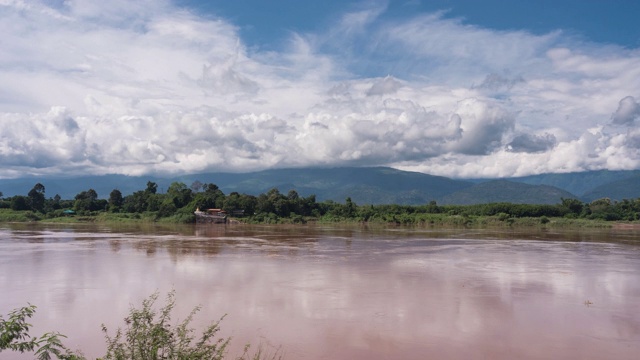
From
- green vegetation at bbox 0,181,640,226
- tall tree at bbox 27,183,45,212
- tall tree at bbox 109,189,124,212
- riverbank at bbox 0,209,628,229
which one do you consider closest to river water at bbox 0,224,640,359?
riverbank at bbox 0,209,628,229

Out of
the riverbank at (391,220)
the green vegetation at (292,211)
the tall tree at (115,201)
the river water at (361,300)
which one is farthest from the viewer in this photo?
the tall tree at (115,201)

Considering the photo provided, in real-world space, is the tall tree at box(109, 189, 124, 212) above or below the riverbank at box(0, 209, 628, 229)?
above

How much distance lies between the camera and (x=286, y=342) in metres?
11.6

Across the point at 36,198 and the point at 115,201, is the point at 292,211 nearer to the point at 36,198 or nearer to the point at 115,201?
the point at 115,201

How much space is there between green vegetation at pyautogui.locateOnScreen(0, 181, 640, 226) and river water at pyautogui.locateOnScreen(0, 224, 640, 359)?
53692 mm

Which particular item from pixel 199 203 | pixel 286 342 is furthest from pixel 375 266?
pixel 199 203

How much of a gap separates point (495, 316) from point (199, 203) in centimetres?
7889

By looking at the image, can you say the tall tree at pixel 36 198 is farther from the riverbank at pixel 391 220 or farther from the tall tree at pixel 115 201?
the tall tree at pixel 115 201

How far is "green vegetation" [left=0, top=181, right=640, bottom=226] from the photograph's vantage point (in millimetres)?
82312

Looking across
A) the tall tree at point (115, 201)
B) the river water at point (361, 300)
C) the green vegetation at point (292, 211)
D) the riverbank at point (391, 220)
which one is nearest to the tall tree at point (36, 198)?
the green vegetation at point (292, 211)

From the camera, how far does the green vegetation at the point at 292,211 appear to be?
82.3m

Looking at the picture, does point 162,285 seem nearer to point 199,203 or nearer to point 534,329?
point 534,329

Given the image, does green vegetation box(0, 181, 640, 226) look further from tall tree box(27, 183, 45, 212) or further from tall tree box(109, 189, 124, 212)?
tall tree box(109, 189, 124, 212)

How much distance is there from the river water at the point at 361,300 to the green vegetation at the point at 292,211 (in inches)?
2114
